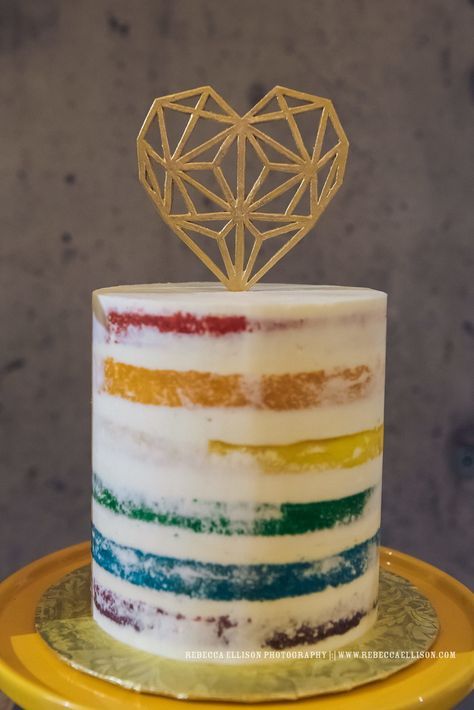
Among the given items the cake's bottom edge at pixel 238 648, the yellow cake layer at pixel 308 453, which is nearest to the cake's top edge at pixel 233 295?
the yellow cake layer at pixel 308 453

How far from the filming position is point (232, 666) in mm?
841

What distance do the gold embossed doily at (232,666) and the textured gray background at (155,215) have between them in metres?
0.53

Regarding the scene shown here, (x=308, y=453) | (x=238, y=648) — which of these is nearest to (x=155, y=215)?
(x=308, y=453)

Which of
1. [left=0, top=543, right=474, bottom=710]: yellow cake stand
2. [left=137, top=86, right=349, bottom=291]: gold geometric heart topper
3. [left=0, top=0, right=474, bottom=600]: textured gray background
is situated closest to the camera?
[left=0, top=543, right=474, bottom=710]: yellow cake stand

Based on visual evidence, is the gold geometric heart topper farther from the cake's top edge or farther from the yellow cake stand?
the yellow cake stand

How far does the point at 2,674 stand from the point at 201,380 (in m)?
0.36

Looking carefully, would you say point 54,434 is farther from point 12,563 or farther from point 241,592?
point 241,592

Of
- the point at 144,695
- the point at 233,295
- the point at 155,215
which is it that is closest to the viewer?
the point at 144,695

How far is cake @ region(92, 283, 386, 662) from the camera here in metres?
0.83

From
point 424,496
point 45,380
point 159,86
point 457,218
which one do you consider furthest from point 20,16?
point 424,496

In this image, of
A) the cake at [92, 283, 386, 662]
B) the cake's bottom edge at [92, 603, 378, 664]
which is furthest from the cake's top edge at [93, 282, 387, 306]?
the cake's bottom edge at [92, 603, 378, 664]

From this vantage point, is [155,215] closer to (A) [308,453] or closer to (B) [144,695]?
(A) [308,453]

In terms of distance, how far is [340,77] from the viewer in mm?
1425

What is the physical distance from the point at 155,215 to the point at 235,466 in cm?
73
